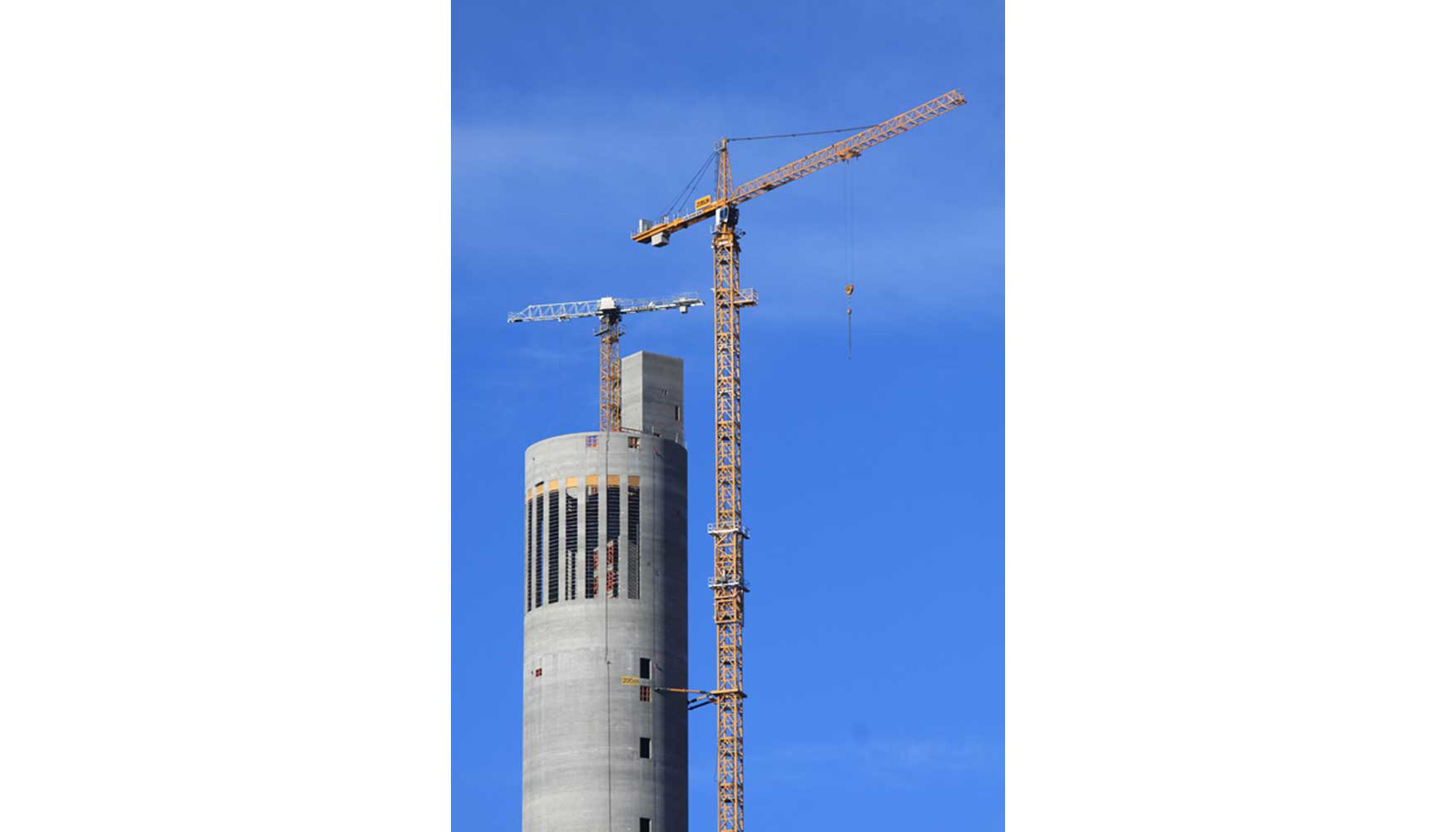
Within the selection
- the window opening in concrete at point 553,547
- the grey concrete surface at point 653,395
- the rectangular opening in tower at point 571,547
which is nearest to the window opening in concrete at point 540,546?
the window opening in concrete at point 553,547

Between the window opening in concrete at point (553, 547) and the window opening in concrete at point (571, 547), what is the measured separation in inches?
24.0

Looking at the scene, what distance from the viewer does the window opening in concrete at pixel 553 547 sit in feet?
531

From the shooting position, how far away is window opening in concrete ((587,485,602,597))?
16025 centimetres

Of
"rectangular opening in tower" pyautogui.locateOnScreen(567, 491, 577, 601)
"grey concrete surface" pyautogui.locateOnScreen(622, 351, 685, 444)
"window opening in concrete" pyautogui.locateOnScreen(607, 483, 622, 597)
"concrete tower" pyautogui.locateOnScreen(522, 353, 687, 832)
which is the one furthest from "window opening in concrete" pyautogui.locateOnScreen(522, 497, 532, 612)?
"grey concrete surface" pyautogui.locateOnScreen(622, 351, 685, 444)

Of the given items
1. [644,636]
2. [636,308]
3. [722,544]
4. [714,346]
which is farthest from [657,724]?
[636,308]

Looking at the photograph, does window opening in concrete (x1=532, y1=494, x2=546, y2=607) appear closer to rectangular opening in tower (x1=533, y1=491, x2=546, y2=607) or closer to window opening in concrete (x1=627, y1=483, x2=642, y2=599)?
rectangular opening in tower (x1=533, y1=491, x2=546, y2=607)

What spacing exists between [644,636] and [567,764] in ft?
28.0

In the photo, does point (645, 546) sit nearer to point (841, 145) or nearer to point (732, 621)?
point (732, 621)

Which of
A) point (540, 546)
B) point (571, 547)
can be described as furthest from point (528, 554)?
point (571, 547)

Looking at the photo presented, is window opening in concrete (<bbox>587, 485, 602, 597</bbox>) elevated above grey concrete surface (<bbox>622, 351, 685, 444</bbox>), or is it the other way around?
grey concrete surface (<bbox>622, 351, 685, 444</bbox>)

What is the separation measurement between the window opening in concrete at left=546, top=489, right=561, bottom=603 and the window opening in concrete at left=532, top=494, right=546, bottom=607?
0.36 metres

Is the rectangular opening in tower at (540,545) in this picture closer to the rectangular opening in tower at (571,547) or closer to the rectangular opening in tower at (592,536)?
the rectangular opening in tower at (571,547)
